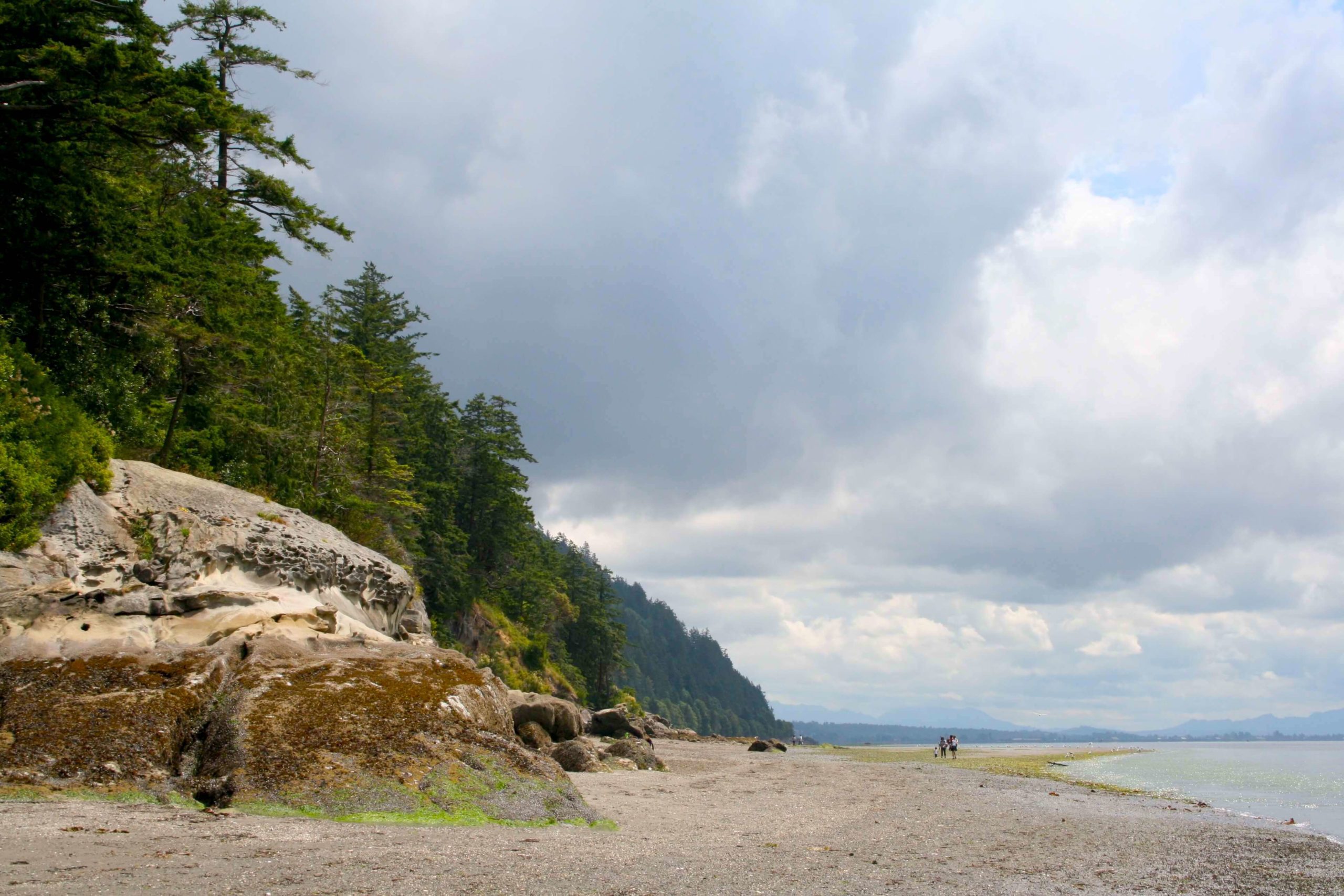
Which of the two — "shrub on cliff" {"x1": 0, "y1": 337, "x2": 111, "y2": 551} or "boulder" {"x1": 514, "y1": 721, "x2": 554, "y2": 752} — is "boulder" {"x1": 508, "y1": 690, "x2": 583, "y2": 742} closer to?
"boulder" {"x1": 514, "y1": 721, "x2": 554, "y2": 752}

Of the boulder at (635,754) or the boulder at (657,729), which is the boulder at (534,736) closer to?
the boulder at (635,754)

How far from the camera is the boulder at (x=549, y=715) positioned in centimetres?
2706

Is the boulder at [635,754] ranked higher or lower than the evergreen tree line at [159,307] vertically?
lower

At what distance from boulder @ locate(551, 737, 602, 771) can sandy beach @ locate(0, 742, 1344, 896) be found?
3.41 m

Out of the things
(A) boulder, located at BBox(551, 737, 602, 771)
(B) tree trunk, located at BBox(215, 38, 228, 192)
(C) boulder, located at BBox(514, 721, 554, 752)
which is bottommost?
(A) boulder, located at BBox(551, 737, 602, 771)

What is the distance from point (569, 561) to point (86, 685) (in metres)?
76.4

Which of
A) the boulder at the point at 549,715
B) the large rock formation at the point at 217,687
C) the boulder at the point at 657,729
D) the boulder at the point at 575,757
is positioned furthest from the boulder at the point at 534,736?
the boulder at the point at 657,729

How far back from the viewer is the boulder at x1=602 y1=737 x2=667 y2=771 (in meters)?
29.2

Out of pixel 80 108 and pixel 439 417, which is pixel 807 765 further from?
pixel 80 108

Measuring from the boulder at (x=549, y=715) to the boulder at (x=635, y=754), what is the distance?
1.66 metres

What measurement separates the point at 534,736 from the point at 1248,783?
129 feet

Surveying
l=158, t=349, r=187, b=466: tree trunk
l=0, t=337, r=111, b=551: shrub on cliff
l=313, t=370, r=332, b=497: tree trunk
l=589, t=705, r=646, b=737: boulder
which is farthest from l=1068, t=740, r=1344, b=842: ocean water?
l=313, t=370, r=332, b=497: tree trunk

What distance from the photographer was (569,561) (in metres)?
88.5

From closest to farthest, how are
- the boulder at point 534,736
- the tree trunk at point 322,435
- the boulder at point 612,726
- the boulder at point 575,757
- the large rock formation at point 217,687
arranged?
the large rock formation at point 217,687 < the boulder at point 575,757 < the boulder at point 534,736 < the tree trunk at point 322,435 < the boulder at point 612,726
